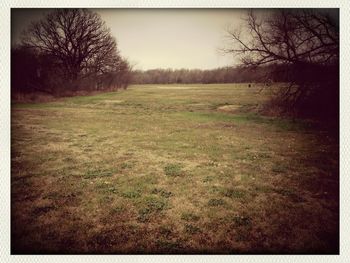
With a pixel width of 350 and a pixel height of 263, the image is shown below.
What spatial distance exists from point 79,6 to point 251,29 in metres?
5.07

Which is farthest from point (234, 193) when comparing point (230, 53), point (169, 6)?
point (230, 53)

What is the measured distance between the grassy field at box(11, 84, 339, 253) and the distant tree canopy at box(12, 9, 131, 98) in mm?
1794

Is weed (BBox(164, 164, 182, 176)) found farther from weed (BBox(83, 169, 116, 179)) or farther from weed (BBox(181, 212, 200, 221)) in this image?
weed (BBox(181, 212, 200, 221))

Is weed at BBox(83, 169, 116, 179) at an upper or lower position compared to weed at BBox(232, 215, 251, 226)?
upper

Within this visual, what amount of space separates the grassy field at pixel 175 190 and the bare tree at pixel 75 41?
7.69 feet

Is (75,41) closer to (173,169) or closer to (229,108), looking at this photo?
(173,169)

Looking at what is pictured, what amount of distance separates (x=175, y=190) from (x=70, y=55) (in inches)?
253

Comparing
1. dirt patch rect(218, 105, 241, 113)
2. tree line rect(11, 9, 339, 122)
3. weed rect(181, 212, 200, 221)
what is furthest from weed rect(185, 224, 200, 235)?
dirt patch rect(218, 105, 241, 113)

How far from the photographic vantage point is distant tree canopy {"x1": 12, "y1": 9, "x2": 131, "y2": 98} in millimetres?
7234

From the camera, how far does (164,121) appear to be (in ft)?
Answer: 47.4

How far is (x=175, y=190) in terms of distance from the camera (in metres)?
6.19

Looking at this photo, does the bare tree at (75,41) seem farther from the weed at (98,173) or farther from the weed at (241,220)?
the weed at (241,220)
